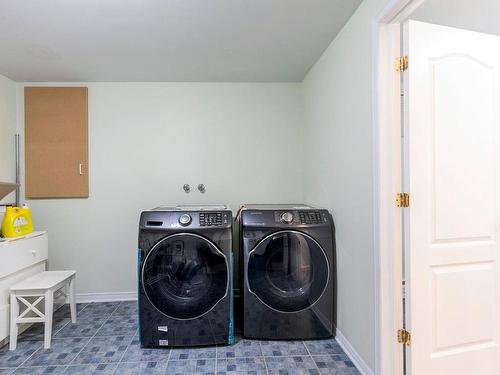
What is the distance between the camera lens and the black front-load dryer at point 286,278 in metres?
2.10

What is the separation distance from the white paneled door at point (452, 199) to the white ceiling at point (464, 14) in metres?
0.16

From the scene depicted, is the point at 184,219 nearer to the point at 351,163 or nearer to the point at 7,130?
the point at 351,163

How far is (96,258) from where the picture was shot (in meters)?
2.93

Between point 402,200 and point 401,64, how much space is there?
0.70 metres

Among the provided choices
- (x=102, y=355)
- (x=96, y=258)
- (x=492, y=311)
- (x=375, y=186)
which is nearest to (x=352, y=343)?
(x=492, y=311)

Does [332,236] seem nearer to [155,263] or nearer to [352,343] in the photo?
[352,343]

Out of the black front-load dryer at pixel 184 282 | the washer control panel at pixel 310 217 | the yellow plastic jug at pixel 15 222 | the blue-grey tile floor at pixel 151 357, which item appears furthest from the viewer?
the yellow plastic jug at pixel 15 222

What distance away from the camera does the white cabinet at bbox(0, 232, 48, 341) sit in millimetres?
2074

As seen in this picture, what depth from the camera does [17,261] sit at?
2.24m

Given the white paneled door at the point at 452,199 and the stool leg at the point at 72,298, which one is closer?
the white paneled door at the point at 452,199

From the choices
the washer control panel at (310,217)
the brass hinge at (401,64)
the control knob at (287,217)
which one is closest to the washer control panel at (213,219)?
the control knob at (287,217)

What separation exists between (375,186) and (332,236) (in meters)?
0.70

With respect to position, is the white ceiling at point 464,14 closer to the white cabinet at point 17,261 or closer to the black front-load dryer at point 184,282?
the black front-load dryer at point 184,282

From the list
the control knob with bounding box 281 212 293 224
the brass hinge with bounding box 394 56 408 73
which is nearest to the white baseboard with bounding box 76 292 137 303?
the control knob with bounding box 281 212 293 224
